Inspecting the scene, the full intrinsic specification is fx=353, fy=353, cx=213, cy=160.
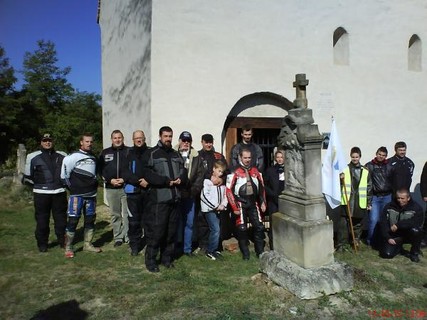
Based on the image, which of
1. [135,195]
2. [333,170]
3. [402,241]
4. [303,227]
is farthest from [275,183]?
[135,195]

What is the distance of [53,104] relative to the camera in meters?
35.9

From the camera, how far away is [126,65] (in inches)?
317

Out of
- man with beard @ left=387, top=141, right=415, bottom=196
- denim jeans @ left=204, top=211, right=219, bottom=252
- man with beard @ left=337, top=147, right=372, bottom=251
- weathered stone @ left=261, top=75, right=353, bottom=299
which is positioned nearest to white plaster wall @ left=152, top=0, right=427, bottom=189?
man with beard @ left=387, top=141, right=415, bottom=196

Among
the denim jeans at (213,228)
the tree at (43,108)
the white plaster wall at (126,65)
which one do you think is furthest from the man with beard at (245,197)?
the tree at (43,108)

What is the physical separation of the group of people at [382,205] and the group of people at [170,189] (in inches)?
52.1

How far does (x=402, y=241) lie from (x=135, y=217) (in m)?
4.55

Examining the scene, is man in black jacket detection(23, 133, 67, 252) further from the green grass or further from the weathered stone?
the weathered stone

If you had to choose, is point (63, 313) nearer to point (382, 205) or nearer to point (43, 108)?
point (382, 205)

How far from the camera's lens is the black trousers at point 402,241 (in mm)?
5820

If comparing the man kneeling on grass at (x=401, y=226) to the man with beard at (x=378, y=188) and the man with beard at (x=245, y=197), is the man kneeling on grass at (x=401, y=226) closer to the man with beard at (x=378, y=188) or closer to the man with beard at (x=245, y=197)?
the man with beard at (x=378, y=188)

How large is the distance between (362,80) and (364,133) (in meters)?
1.20

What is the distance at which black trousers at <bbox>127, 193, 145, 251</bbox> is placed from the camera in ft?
19.8

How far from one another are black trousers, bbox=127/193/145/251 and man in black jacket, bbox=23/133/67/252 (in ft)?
4.27

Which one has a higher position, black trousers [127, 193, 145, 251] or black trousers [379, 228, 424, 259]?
black trousers [127, 193, 145, 251]
